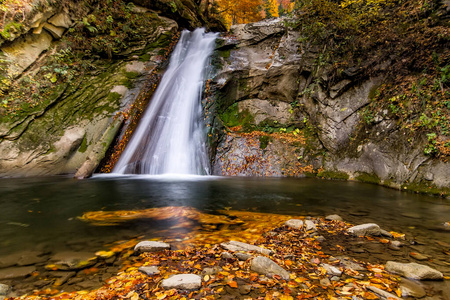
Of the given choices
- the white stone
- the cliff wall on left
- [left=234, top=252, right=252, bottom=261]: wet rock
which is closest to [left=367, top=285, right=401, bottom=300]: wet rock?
[left=234, top=252, right=252, bottom=261]: wet rock

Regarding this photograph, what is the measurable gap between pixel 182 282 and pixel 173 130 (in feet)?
29.0

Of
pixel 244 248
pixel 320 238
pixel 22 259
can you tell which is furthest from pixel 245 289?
pixel 22 259

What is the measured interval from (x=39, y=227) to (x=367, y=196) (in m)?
6.91

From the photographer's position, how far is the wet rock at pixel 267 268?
6.34 ft

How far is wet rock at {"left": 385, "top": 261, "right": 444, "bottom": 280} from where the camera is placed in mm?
1904

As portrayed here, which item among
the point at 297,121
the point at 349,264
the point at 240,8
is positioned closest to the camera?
the point at 349,264

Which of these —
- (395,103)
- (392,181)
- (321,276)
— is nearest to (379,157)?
(392,181)

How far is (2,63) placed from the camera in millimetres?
8094

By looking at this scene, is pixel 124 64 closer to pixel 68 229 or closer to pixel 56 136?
pixel 56 136

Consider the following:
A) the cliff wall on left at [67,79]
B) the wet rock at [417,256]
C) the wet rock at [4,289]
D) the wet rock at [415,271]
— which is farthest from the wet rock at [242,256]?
the cliff wall on left at [67,79]

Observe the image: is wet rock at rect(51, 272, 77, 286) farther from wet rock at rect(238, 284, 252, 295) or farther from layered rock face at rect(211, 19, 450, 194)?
layered rock face at rect(211, 19, 450, 194)

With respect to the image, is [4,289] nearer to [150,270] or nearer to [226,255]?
[150,270]

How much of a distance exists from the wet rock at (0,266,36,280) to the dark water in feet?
1.54

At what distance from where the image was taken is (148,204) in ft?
15.3
